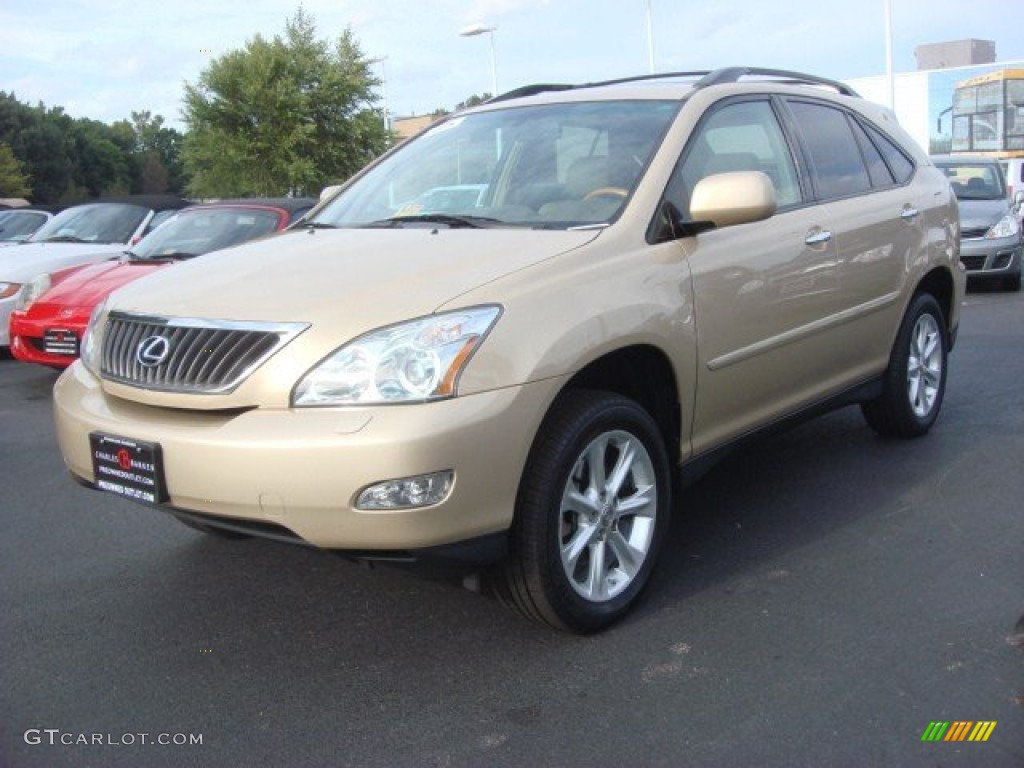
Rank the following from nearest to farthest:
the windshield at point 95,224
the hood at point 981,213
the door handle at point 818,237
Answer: the door handle at point 818,237 → the windshield at point 95,224 → the hood at point 981,213

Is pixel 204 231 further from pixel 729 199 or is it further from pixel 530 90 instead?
pixel 729 199

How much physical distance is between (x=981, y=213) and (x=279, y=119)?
14.6m

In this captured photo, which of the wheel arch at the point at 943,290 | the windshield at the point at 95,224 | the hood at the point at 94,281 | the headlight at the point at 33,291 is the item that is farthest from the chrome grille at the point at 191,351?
the windshield at the point at 95,224

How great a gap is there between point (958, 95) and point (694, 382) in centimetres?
2306

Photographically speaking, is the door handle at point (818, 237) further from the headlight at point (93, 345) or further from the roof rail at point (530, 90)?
the headlight at point (93, 345)

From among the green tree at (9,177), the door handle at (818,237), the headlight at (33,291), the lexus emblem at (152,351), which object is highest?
the green tree at (9,177)

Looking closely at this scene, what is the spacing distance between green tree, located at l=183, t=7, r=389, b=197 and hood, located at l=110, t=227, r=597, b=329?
60.6 ft

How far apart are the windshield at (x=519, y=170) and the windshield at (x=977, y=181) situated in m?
10.3

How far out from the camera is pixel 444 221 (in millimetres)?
3857

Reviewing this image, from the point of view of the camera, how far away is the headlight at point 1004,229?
1195 cm

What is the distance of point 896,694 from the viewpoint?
9.62 ft

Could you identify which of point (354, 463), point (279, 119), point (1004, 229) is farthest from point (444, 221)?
point (279, 119)

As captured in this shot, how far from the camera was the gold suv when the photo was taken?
9.37 ft

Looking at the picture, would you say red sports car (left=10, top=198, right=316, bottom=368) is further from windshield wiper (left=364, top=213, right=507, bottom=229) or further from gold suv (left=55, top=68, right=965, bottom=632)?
windshield wiper (left=364, top=213, right=507, bottom=229)
